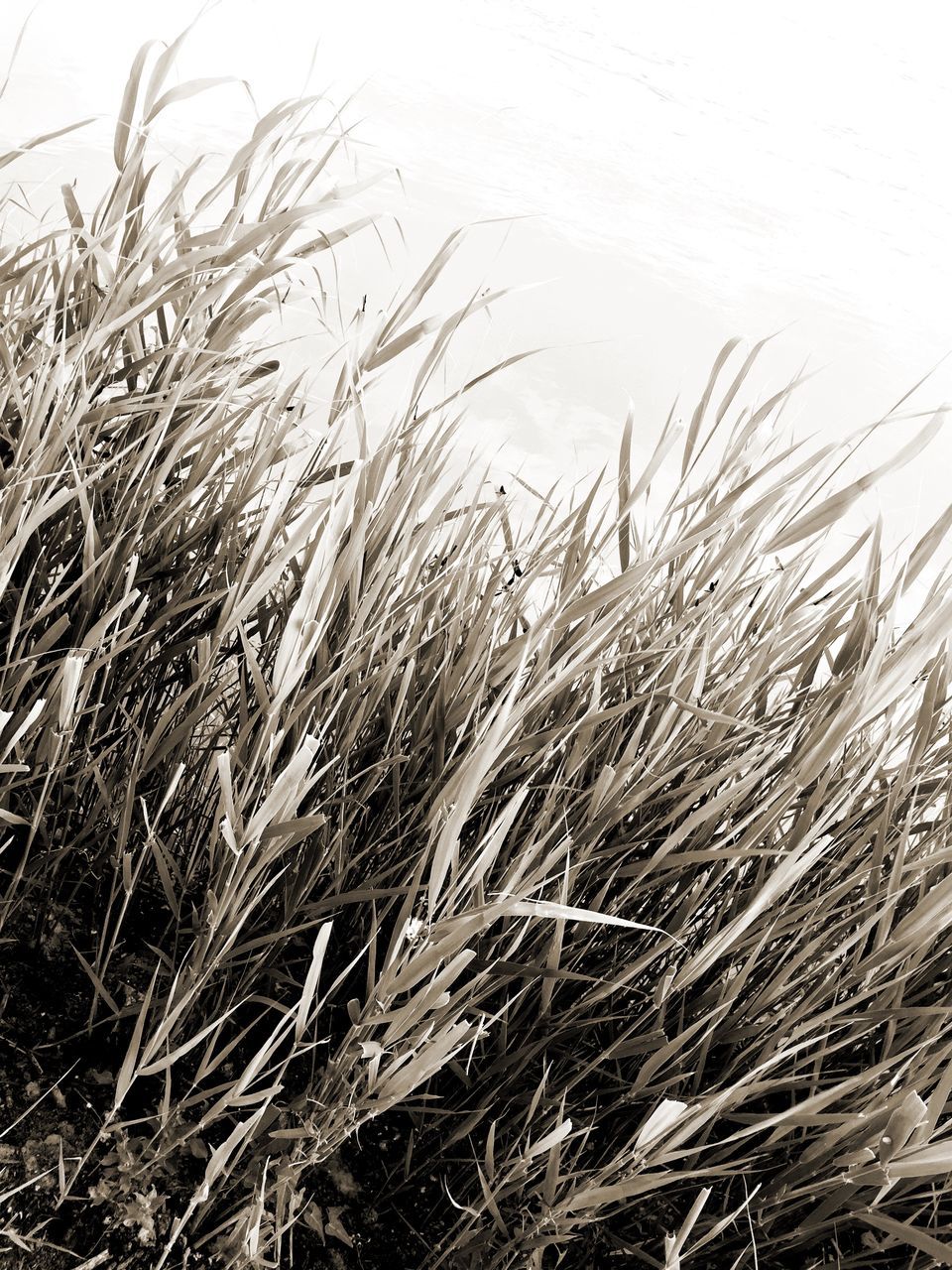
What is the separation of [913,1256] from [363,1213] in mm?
317

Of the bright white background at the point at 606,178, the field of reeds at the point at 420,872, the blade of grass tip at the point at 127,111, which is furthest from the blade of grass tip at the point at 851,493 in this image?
the bright white background at the point at 606,178

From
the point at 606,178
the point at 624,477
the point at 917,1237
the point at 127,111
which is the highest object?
the point at 606,178

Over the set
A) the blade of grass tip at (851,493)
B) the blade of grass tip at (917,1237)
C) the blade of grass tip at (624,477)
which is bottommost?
the blade of grass tip at (917,1237)

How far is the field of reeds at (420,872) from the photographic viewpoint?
21.0 inches

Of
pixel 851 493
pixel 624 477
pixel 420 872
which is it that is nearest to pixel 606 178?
pixel 624 477

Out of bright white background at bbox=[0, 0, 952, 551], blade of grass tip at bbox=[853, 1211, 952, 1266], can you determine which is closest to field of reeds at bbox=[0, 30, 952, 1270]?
blade of grass tip at bbox=[853, 1211, 952, 1266]

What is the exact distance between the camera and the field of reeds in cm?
Result: 53

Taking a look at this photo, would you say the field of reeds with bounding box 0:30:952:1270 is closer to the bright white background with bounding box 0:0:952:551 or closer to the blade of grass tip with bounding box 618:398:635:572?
the blade of grass tip with bounding box 618:398:635:572

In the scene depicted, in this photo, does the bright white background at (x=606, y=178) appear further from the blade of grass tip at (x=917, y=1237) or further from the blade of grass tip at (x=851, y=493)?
the blade of grass tip at (x=917, y=1237)

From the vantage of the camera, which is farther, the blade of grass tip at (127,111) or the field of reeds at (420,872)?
the blade of grass tip at (127,111)

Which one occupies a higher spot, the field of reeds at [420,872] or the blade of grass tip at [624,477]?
the blade of grass tip at [624,477]

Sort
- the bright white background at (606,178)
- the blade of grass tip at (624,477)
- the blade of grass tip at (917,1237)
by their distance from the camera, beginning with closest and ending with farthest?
the blade of grass tip at (917,1237)
the blade of grass tip at (624,477)
the bright white background at (606,178)

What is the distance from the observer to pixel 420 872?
0.53 meters

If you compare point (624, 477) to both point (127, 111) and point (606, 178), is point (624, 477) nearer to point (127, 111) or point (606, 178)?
point (127, 111)
